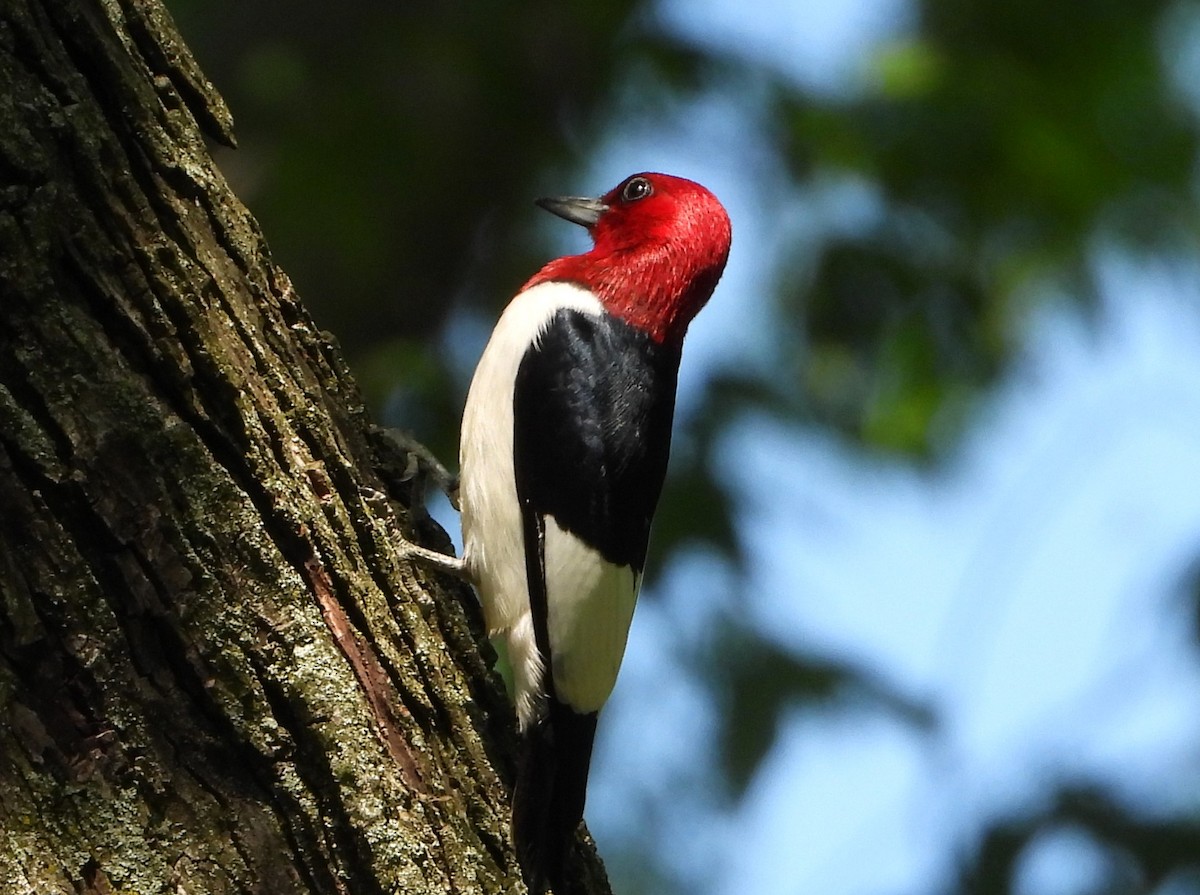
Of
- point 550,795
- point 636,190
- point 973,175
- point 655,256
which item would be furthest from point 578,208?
point 973,175

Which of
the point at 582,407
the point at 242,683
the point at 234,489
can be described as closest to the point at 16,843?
the point at 242,683

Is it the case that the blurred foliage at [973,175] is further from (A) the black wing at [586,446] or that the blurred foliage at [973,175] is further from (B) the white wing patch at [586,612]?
(B) the white wing patch at [586,612]

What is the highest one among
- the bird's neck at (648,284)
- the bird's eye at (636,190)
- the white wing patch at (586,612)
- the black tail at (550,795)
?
the bird's eye at (636,190)

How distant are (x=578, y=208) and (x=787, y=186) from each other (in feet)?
9.87

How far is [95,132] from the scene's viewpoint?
7.08ft

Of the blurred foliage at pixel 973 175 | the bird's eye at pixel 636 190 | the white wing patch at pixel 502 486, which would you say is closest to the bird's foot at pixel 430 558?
the white wing patch at pixel 502 486

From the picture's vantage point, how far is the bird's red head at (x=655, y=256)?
3930mm

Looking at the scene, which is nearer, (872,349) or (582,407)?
(582,407)

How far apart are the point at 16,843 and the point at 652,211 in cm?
280

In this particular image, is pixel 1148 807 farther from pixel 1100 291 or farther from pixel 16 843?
pixel 16 843

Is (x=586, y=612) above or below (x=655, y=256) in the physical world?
below

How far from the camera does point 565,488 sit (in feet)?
11.1

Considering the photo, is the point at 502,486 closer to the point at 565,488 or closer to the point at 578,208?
the point at 565,488

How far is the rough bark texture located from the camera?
6.64 feet
